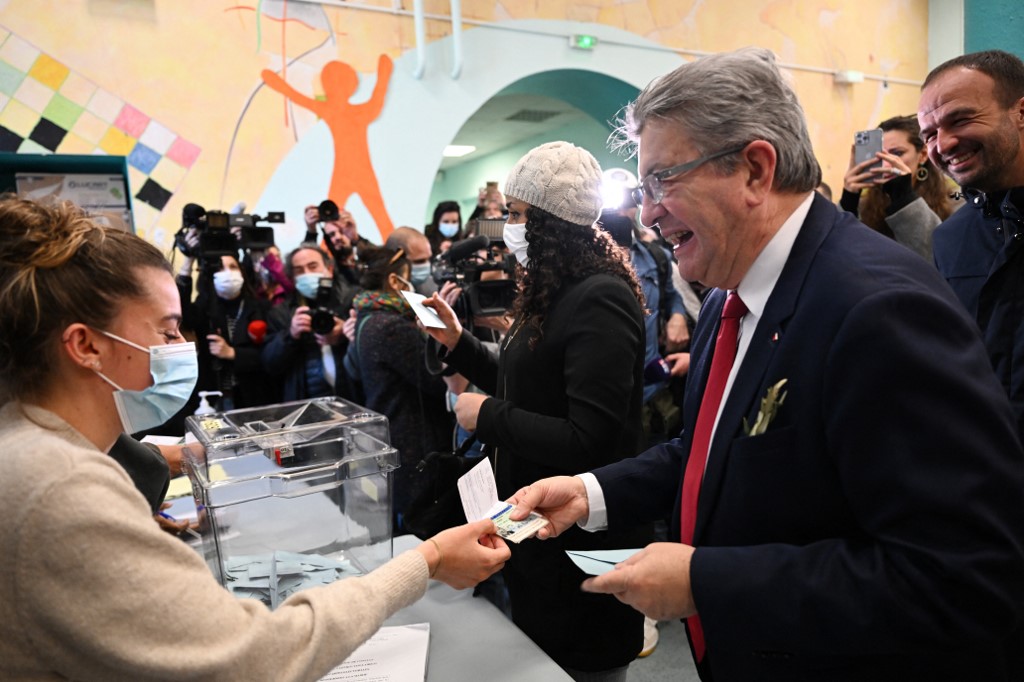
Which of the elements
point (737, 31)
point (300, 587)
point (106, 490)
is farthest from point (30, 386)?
point (737, 31)

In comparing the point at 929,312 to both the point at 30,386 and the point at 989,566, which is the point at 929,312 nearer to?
the point at 989,566

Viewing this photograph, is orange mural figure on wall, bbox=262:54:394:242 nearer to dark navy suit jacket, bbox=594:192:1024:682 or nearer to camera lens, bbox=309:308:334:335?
camera lens, bbox=309:308:334:335

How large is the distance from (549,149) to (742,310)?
2.94 ft

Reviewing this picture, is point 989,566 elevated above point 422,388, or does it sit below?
above

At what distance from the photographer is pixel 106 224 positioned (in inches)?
39.9

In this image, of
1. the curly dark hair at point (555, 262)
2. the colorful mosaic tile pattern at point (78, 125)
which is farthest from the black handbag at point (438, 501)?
the colorful mosaic tile pattern at point (78, 125)

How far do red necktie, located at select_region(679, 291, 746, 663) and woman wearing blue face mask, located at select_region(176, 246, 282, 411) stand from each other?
292cm

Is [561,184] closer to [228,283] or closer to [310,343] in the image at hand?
[310,343]

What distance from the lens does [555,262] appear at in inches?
A: 66.7

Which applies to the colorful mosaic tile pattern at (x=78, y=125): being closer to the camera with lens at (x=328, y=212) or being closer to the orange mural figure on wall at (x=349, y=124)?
the orange mural figure on wall at (x=349, y=124)

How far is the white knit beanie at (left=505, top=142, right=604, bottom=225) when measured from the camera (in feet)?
5.69

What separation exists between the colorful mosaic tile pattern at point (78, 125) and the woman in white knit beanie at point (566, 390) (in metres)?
3.22

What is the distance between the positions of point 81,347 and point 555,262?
106 centimetres

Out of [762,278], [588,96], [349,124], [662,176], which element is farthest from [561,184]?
[588,96]
